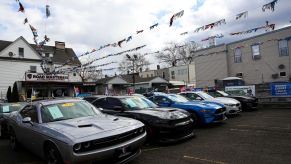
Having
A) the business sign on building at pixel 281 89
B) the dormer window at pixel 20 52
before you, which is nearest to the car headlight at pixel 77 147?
the business sign on building at pixel 281 89

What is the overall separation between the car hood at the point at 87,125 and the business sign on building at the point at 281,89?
13732mm

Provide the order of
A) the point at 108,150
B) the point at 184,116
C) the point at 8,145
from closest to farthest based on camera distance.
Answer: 1. the point at 108,150
2. the point at 184,116
3. the point at 8,145

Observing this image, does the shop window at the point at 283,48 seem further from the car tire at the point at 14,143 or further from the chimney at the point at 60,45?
the chimney at the point at 60,45

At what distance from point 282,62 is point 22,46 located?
1251 inches

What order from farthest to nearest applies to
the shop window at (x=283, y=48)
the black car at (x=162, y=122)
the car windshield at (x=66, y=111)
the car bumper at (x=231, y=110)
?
the shop window at (x=283, y=48) → the car bumper at (x=231, y=110) → the black car at (x=162, y=122) → the car windshield at (x=66, y=111)

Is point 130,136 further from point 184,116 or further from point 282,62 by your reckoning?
point 282,62

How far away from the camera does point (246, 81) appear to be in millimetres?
29750

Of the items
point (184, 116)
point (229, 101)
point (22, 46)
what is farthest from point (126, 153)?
point (22, 46)

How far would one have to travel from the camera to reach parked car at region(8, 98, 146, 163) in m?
4.31

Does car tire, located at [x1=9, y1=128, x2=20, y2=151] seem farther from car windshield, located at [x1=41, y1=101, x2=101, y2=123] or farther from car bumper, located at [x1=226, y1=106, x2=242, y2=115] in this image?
car bumper, located at [x1=226, y1=106, x2=242, y2=115]

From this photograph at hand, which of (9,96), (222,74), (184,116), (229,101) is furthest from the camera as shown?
(222,74)

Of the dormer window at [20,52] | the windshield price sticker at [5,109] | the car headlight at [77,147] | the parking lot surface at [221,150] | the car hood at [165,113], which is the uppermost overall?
the dormer window at [20,52]

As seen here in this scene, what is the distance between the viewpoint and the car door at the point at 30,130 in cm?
549

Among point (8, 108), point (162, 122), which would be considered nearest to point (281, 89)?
point (162, 122)
